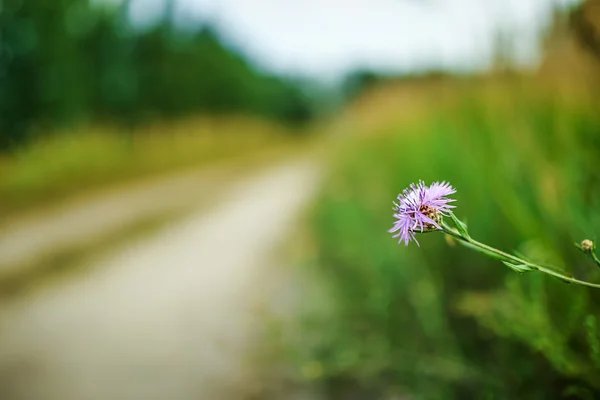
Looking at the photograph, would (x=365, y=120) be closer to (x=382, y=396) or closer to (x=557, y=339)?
(x=382, y=396)

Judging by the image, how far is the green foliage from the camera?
4.07m

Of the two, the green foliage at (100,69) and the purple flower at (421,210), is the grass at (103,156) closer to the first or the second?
the green foliage at (100,69)

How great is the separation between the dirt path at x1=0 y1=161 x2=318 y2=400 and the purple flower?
1.14 metres

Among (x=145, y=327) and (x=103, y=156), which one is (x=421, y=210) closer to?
(x=145, y=327)

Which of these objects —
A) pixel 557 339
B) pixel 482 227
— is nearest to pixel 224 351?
pixel 482 227

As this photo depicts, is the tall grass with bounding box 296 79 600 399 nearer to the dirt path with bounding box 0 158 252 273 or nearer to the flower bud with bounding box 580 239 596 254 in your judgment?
the flower bud with bounding box 580 239 596 254

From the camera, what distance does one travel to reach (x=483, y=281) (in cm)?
147

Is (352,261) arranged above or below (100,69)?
below

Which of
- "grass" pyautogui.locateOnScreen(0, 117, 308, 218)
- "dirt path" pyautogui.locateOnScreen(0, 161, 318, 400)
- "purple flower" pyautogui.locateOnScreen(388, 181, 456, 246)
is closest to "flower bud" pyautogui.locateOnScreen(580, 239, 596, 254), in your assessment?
"purple flower" pyautogui.locateOnScreen(388, 181, 456, 246)

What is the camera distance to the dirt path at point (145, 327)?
1.58 m

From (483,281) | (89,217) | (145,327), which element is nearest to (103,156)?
(89,217)

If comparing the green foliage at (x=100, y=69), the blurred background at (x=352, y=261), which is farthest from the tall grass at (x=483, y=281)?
the green foliage at (x=100, y=69)

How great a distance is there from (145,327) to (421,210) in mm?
1685

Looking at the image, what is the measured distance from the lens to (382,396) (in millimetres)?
1381
